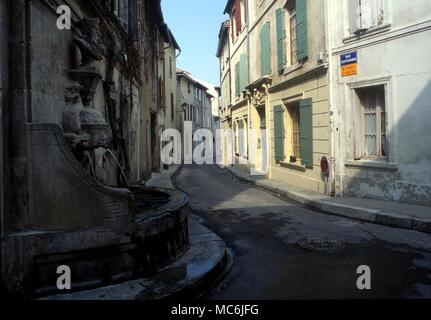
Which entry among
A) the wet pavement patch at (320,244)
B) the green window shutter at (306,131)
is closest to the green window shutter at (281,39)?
the green window shutter at (306,131)

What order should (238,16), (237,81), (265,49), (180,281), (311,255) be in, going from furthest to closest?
(237,81)
(238,16)
(265,49)
(311,255)
(180,281)

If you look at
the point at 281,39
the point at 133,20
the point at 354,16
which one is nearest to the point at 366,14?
the point at 354,16

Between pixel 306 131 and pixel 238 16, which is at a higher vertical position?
pixel 238 16

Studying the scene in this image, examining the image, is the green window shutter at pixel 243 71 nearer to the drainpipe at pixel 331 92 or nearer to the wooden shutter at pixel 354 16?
the drainpipe at pixel 331 92

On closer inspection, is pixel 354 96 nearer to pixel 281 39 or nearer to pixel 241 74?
pixel 281 39

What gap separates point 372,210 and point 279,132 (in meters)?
6.58

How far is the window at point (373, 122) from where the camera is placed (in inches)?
376

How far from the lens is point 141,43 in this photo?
15477 millimetres

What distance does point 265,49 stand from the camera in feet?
51.5

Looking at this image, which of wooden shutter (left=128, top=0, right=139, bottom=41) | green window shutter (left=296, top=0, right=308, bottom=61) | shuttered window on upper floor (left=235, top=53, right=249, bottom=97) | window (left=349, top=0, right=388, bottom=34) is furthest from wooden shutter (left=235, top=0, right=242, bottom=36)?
window (left=349, top=0, right=388, bottom=34)

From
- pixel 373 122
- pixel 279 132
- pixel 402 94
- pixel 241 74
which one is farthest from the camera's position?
pixel 241 74

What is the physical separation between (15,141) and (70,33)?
6.94 ft

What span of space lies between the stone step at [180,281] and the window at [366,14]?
248 inches
